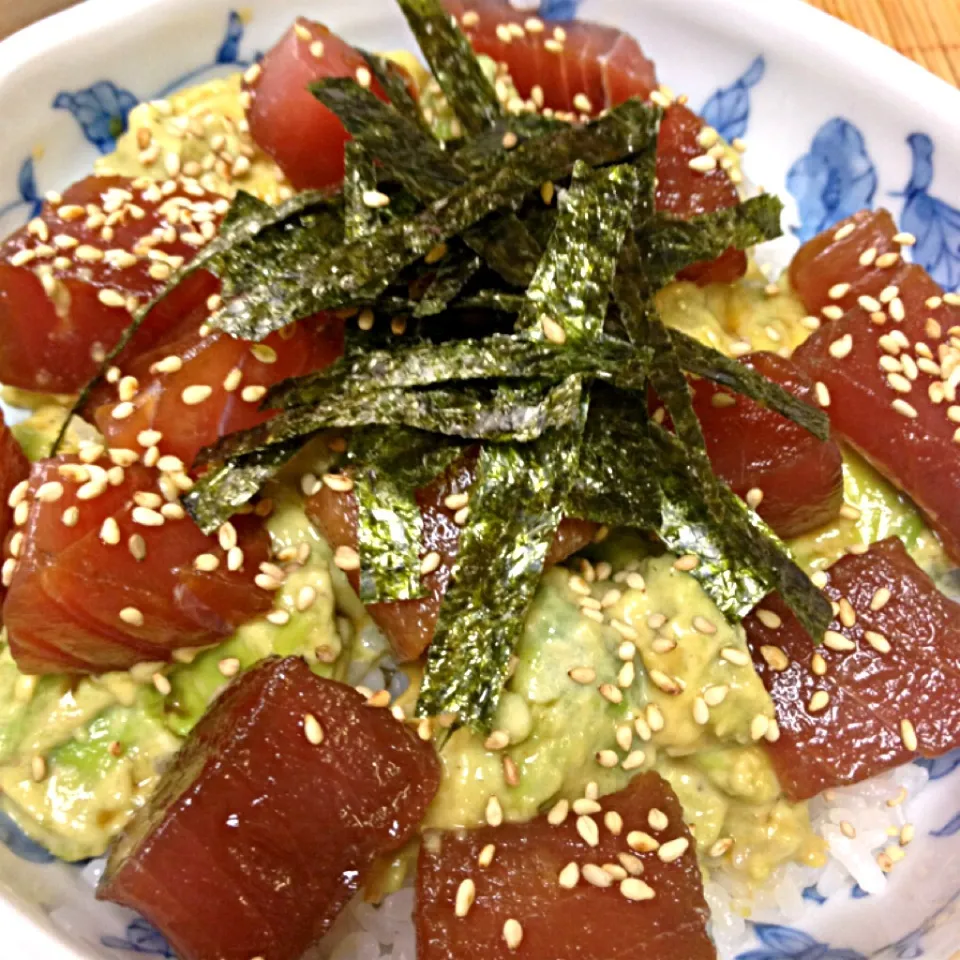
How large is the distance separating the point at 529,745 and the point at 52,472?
1055 millimetres

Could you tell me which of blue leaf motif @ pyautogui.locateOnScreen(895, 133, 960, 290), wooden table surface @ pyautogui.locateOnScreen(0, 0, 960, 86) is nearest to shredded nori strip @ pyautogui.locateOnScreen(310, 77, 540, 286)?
blue leaf motif @ pyautogui.locateOnScreen(895, 133, 960, 290)

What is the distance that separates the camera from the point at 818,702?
1848 mm

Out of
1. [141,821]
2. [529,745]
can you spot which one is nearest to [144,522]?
[141,821]

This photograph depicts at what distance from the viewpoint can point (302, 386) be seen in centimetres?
174

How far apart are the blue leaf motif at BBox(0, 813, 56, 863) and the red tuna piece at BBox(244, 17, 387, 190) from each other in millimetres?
1600

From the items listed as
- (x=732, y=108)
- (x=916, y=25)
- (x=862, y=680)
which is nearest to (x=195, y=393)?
(x=862, y=680)

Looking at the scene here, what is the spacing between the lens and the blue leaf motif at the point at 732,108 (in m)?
2.62

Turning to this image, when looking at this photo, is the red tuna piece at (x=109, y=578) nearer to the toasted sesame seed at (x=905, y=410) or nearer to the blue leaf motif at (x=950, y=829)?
the toasted sesame seed at (x=905, y=410)

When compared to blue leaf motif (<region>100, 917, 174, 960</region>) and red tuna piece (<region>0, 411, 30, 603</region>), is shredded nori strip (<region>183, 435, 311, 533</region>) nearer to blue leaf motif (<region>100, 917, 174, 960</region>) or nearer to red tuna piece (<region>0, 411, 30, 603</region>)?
red tuna piece (<region>0, 411, 30, 603</region>)

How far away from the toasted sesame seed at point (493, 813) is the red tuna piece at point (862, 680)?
62 centimetres

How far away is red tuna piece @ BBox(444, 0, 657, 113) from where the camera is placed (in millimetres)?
2362

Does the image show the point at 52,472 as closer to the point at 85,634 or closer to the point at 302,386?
the point at 85,634

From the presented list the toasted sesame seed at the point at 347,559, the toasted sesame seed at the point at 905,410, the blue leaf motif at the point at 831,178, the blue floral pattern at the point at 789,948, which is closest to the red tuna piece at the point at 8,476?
the toasted sesame seed at the point at 347,559

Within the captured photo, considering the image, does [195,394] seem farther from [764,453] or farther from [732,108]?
[732,108]
